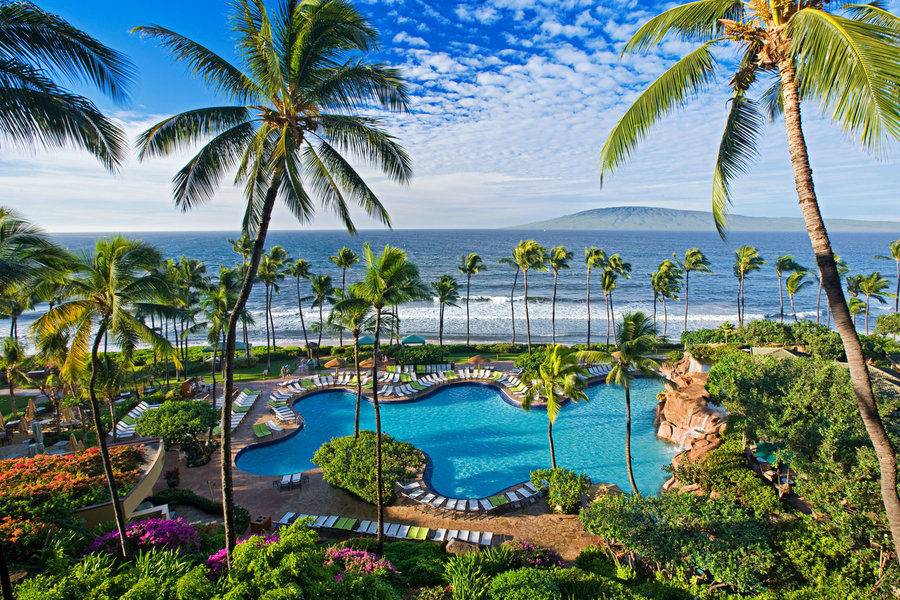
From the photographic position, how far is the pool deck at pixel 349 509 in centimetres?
1350

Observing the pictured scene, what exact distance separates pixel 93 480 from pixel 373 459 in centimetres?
871

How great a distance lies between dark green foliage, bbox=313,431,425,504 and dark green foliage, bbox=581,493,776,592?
7447 millimetres

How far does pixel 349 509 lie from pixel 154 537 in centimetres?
643

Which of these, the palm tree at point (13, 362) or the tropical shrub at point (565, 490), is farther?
the palm tree at point (13, 362)

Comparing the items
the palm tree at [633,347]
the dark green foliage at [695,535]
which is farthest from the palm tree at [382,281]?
the palm tree at [633,347]

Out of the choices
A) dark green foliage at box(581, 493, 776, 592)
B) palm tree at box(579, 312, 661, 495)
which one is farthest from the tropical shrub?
dark green foliage at box(581, 493, 776, 592)

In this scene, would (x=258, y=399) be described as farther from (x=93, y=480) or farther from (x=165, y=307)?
(x=165, y=307)

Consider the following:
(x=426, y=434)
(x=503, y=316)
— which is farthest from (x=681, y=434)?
(x=503, y=316)

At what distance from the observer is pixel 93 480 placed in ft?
40.8

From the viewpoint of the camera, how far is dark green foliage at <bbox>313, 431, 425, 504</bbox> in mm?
15148

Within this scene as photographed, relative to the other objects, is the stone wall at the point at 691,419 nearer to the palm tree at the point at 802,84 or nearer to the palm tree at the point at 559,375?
the palm tree at the point at 559,375

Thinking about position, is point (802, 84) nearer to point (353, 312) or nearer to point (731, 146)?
point (731, 146)

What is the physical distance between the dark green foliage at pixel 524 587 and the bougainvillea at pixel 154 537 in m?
7.87

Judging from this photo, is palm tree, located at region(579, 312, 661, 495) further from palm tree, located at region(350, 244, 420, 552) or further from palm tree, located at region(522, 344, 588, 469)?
palm tree, located at region(350, 244, 420, 552)
